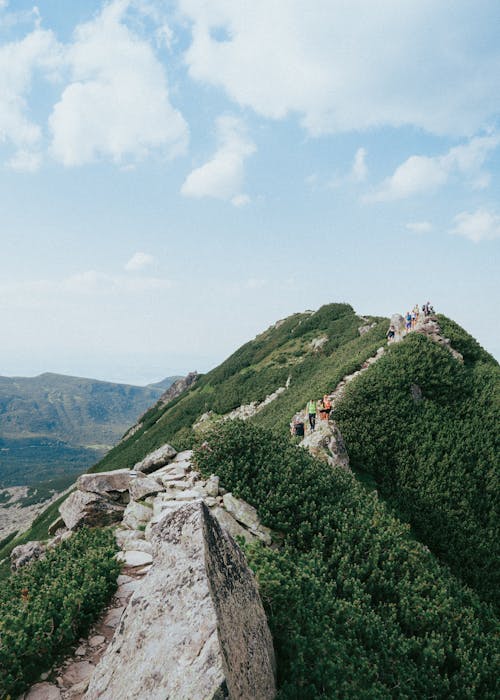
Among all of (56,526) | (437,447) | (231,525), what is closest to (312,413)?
(437,447)

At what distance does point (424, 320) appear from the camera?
28.5 m

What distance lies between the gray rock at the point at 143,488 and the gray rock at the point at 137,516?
1.57ft

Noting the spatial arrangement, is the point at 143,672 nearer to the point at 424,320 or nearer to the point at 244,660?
the point at 244,660

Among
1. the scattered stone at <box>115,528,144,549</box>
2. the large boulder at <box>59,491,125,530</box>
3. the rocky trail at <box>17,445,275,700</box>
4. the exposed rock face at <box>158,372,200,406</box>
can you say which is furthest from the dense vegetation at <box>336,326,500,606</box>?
the exposed rock face at <box>158,372,200,406</box>

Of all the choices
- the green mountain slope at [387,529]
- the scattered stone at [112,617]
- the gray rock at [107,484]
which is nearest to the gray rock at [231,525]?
the green mountain slope at [387,529]

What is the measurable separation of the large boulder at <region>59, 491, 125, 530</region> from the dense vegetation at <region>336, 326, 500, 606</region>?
1049 centimetres

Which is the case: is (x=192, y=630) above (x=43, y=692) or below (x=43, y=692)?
above

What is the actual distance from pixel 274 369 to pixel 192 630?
40.0m

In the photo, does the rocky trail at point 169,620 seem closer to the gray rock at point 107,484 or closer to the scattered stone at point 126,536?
the scattered stone at point 126,536

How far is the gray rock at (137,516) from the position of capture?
9917 mm

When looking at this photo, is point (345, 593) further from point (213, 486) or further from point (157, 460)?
point (157, 460)

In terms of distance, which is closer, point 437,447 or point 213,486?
point 213,486

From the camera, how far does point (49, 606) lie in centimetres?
624

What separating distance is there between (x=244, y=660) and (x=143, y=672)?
1.21 m
